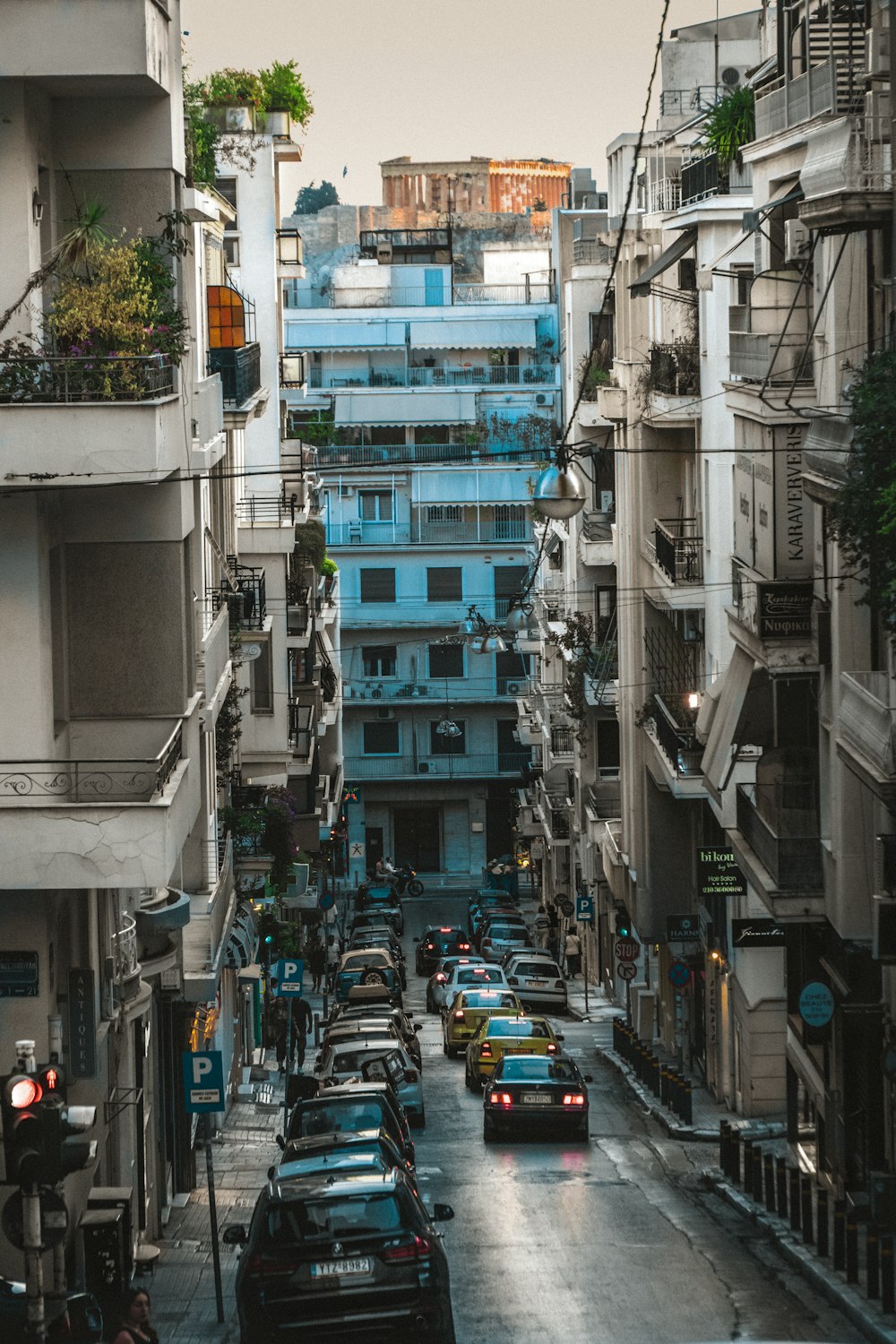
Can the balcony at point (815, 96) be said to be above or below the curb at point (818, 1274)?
above

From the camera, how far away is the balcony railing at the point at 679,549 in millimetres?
34781

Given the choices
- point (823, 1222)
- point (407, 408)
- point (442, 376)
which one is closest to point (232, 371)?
point (823, 1222)

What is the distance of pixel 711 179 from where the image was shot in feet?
107

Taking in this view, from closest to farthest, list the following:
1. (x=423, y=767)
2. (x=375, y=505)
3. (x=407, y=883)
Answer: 1. (x=407, y=883)
2. (x=423, y=767)
3. (x=375, y=505)

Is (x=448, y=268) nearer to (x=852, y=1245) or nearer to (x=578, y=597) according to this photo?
(x=578, y=597)

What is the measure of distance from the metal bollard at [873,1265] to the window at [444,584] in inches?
2578

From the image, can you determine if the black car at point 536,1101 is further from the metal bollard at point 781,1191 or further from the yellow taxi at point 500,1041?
the metal bollard at point 781,1191

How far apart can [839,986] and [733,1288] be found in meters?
5.41

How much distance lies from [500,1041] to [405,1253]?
19.6 meters

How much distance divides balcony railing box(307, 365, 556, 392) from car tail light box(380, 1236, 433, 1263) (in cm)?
7469

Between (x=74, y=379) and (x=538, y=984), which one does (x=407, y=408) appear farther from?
(x=74, y=379)

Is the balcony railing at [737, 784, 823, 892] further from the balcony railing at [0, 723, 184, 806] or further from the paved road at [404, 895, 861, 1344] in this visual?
the balcony railing at [0, 723, 184, 806]

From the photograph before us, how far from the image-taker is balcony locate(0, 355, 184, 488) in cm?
1562

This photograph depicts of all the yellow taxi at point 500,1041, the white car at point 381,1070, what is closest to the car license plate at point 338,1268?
the white car at point 381,1070
